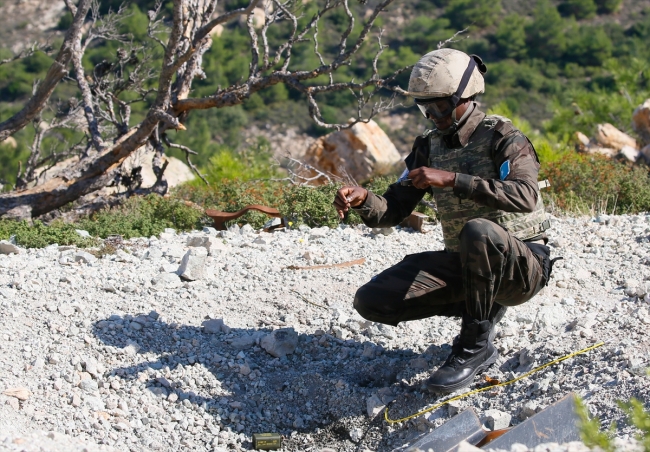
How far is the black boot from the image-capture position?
3.44 meters

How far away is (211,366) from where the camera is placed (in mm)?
3967

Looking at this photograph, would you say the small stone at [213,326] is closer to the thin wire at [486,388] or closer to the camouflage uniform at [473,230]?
the camouflage uniform at [473,230]

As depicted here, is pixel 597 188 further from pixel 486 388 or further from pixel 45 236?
pixel 45 236

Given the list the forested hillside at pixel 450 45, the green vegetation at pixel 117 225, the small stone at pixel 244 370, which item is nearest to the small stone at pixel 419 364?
the small stone at pixel 244 370

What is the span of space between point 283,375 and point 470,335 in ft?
3.22

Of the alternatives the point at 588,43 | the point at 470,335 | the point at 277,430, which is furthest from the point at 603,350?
the point at 588,43

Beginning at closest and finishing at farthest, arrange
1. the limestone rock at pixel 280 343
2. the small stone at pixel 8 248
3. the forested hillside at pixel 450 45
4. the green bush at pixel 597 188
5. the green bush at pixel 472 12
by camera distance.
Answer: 1. the limestone rock at pixel 280 343
2. the small stone at pixel 8 248
3. the green bush at pixel 597 188
4. the forested hillside at pixel 450 45
5. the green bush at pixel 472 12

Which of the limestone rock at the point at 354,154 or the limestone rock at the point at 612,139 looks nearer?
the limestone rock at the point at 612,139

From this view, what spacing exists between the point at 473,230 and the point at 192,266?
220 cm

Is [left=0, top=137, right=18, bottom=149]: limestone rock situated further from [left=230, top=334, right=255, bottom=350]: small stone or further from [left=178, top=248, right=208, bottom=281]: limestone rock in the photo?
[left=230, top=334, right=255, bottom=350]: small stone

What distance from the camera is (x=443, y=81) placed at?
3.48 metres

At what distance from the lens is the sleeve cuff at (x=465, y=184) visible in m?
3.19

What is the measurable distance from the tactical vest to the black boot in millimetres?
411

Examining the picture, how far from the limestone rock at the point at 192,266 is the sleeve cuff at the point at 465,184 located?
7.23ft
